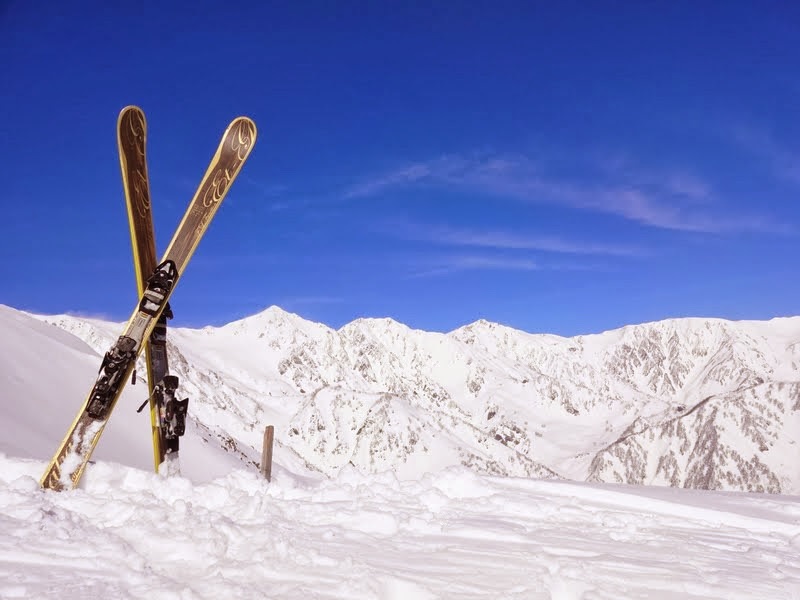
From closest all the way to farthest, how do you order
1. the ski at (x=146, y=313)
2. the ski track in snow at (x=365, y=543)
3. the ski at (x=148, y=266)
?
the ski track in snow at (x=365, y=543), the ski at (x=146, y=313), the ski at (x=148, y=266)

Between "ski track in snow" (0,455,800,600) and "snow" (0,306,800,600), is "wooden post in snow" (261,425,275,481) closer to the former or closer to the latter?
"snow" (0,306,800,600)

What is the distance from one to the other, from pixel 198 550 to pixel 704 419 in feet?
615

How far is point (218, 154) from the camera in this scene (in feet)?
36.2

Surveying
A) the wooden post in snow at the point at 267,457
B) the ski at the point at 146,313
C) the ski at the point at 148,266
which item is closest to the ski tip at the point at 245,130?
the ski at the point at 146,313

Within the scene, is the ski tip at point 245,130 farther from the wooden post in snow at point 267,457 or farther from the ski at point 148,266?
the wooden post in snow at point 267,457

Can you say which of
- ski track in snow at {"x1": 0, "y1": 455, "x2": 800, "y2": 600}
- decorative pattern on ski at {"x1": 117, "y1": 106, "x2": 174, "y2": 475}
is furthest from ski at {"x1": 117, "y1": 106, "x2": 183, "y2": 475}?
ski track in snow at {"x1": 0, "y1": 455, "x2": 800, "y2": 600}

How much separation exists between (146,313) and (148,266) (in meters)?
1.18

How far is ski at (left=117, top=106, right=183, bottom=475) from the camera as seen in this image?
9406 mm

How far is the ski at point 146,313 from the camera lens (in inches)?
319

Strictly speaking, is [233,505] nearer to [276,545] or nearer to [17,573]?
[276,545]

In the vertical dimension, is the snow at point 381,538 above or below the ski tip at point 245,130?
below

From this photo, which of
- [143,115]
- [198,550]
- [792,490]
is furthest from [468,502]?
[792,490]

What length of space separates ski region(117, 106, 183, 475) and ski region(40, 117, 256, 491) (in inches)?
15.2

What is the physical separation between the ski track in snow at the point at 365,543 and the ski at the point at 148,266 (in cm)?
91
